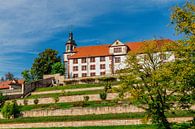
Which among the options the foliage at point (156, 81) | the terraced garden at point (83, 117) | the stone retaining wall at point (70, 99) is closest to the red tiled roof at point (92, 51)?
the terraced garden at point (83, 117)

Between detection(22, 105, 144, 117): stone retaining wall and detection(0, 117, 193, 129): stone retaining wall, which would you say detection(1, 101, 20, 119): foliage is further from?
detection(0, 117, 193, 129): stone retaining wall

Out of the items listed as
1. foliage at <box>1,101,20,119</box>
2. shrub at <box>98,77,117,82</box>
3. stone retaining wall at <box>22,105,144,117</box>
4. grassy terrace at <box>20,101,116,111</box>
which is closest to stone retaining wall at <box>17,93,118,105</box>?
grassy terrace at <box>20,101,116,111</box>

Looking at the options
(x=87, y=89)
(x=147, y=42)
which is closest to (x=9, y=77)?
(x=87, y=89)

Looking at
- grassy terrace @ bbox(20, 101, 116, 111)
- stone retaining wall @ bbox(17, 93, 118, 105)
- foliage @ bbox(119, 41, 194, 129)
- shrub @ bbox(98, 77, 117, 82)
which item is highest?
shrub @ bbox(98, 77, 117, 82)

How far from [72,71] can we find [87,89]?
2496cm

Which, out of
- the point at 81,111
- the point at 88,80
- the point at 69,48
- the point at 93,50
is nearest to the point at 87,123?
the point at 81,111

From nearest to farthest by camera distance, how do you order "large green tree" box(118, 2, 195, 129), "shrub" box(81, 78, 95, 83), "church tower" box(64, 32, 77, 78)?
"large green tree" box(118, 2, 195, 129) → "shrub" box(81, 78, 95, 83) → "church tower" box(64, 32, 77, 78)

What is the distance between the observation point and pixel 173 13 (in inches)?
1190

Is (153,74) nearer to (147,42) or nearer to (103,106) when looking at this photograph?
(147,42)

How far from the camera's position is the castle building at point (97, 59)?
89438mm

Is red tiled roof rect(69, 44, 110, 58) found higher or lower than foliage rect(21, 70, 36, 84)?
higher

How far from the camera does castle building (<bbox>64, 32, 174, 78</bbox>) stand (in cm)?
8944

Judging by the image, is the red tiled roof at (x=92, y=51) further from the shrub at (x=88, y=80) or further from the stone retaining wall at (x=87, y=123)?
the stone retaining wall at (x=87, y=123)

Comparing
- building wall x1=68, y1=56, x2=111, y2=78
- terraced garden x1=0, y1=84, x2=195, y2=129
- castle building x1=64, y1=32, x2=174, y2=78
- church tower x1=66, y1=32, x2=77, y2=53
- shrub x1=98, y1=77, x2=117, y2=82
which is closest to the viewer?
terraced garden x1=0, y1=84, x2=195, y2=129
